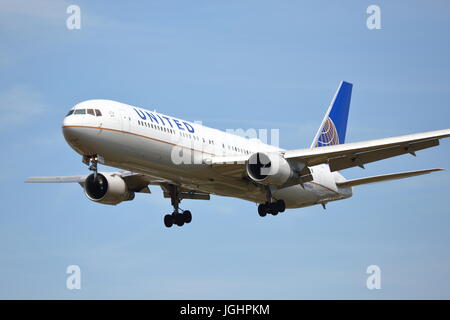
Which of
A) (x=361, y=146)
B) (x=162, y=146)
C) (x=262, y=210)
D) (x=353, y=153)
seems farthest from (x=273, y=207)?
(x=162, y=146)

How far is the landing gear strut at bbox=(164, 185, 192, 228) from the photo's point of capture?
5431cm

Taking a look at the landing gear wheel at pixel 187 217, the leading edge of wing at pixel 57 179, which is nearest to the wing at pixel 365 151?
the landing gear wheel at pixel 187 217

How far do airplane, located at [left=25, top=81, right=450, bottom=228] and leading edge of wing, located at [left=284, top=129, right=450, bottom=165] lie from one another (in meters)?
0.05

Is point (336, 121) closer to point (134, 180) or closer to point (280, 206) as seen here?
point (280, 206)

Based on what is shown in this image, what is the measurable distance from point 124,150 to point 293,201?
13321 mm

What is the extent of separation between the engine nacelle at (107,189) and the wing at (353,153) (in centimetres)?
704

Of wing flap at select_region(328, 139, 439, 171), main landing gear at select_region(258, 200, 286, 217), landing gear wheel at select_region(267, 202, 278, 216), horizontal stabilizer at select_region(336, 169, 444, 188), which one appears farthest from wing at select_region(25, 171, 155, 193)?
horizontal stabilizer at select_region(336, 169, 444, 188)

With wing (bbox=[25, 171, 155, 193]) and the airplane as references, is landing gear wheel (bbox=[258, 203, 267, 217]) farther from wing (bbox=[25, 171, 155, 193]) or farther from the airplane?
wing (bbox=[25, 171, 155, 193])

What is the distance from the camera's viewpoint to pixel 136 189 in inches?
2120

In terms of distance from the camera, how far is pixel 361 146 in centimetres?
4753

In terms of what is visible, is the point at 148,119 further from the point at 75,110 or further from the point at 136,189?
the point at 136,189

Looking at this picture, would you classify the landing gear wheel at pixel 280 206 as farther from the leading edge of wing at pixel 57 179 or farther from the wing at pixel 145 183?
the leading edge of wing at pixel 57 179

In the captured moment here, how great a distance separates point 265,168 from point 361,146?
205 inches
